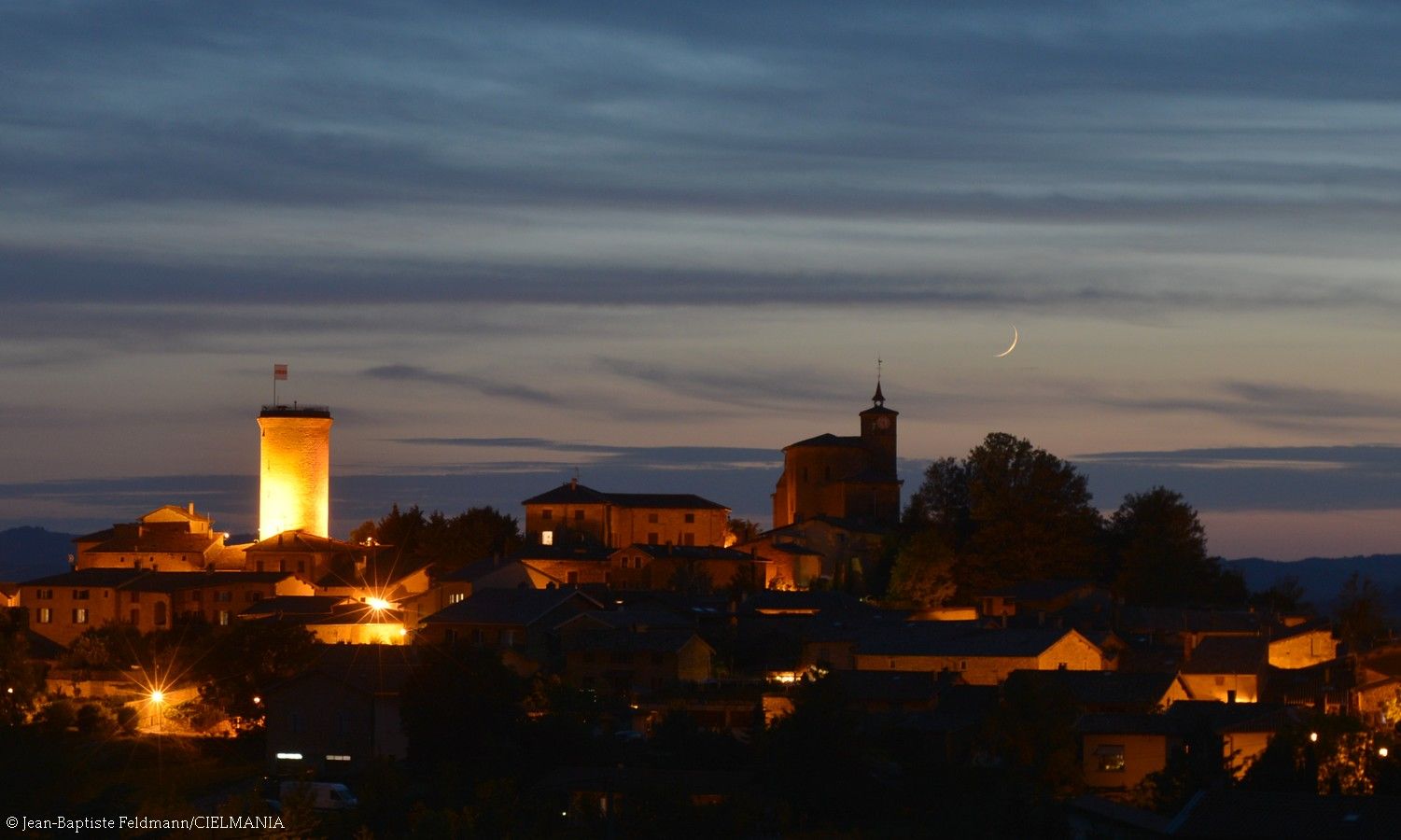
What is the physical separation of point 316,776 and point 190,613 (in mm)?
20340

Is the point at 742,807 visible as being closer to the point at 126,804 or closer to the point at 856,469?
the point at 126,804

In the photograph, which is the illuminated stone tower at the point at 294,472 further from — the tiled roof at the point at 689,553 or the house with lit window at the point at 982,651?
the house with lit window at the point at 982,651

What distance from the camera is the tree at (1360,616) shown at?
218ft

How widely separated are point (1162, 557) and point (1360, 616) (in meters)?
6.56

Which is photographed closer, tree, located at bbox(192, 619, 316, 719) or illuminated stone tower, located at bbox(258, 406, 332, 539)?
tree, located at bbox(192, 619, 316, 719)

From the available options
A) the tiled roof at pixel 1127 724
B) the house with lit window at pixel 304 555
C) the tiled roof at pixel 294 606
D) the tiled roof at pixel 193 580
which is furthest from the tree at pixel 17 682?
the tiled roof at pixel 1127 724

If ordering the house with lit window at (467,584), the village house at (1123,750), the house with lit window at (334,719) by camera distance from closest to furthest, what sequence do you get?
the village house at (1123,750) → the house with lit window at (334,719) → the house with lit window at (467,584)

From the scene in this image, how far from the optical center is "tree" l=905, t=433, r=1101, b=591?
7138cm

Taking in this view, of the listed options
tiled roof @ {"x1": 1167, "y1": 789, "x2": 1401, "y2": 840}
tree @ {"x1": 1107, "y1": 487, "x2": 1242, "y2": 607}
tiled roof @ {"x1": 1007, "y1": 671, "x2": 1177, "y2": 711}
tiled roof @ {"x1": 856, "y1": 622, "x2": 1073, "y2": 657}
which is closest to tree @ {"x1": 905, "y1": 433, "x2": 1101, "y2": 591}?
tree @ {"x1": 1107, "y1": 487, "x2": 1242, "y2": 607}

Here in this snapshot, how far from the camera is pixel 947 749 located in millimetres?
47969

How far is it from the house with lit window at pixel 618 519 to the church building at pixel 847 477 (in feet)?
12.6

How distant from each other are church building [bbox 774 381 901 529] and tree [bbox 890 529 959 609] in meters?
9.59

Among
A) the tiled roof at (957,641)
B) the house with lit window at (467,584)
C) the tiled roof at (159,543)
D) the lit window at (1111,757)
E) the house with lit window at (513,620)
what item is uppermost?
the tiled roof at (159,543)

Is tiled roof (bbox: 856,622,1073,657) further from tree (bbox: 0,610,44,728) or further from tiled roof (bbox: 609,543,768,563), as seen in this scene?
tree (bbox: 0,610,44,728)
